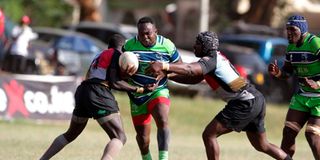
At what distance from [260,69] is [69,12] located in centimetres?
2107

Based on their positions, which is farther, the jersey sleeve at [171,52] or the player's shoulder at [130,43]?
the jersey sleeve at [171,52]

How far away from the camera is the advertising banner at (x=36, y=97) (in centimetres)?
2128

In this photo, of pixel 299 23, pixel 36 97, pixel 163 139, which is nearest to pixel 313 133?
pixel 299 23

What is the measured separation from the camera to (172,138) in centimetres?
2100

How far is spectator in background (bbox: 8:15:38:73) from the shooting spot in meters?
26.1

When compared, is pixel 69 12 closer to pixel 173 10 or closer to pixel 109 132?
pixel 173 10

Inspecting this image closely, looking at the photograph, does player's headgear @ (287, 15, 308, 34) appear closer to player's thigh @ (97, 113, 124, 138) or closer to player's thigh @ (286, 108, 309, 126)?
player's thigh @ (286, 108, 309, 126)

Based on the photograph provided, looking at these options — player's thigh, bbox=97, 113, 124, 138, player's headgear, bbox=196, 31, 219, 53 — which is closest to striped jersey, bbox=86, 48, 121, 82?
player's thigh, bbox=97, 113, 124, 138

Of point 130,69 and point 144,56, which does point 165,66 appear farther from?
point 144,56

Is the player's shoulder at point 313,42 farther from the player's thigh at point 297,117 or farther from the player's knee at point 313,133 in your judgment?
the player's knee at point 313,133

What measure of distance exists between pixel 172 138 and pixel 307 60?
8.77m

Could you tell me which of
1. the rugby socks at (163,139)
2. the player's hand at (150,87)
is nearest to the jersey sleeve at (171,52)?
the player's hand at (150,87)

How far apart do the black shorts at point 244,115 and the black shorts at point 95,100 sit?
1314mm

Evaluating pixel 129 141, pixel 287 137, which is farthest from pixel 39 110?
pixel 287 137
